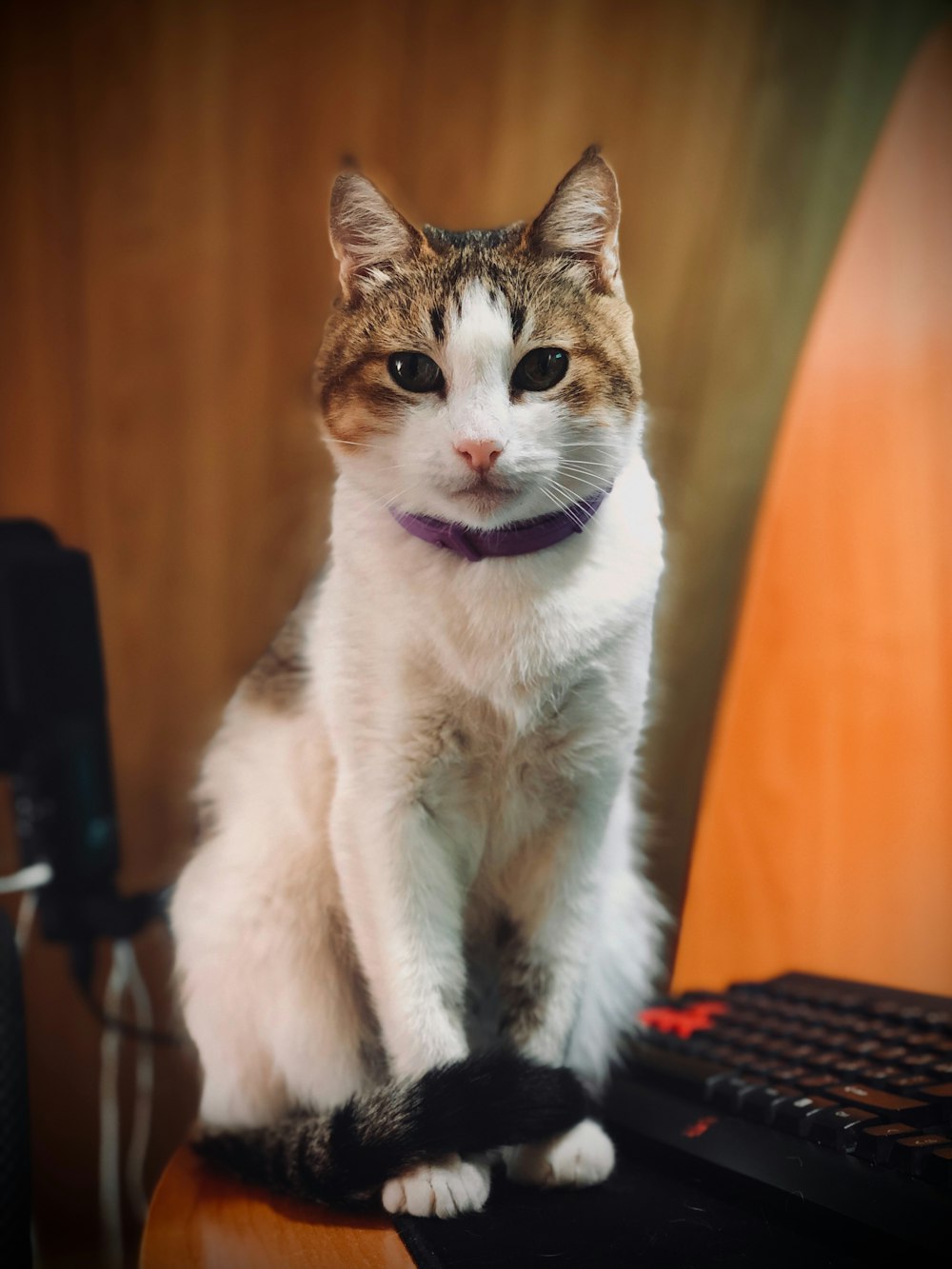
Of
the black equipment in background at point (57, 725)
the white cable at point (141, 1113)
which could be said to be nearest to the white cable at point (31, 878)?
the black equipment in background at point (57, 725)

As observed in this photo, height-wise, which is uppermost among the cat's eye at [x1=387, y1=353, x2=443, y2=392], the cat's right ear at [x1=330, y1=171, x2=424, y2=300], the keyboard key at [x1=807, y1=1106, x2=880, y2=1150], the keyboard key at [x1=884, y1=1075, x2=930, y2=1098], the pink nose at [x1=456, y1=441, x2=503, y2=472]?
the cat's right ear at [x1=330, y1=171, x2=424, y2=300]

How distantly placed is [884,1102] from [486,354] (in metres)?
0.55

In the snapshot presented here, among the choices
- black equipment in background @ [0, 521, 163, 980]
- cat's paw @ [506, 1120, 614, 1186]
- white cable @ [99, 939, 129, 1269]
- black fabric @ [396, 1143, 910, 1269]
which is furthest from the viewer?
white cable @ [99, 939, 129, 1269]

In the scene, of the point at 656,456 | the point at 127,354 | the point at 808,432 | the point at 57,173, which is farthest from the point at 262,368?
the point at 808,432

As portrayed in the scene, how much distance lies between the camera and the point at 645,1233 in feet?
2.00

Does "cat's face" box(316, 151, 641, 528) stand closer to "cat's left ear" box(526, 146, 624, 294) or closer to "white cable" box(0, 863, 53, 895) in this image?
"cat's left ear" box(526, 146, 624, 294)

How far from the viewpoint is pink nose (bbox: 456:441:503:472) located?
0.60 metres

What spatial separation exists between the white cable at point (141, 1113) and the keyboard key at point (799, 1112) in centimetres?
68

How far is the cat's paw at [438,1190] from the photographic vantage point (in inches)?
24.6

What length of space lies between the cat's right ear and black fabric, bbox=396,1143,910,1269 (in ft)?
1.99

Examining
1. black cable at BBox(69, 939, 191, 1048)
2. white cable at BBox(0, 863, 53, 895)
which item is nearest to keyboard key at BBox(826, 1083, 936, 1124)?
black cable at BBox(69, 939, 191, 1048)

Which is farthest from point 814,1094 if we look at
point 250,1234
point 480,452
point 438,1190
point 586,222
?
point 586,222

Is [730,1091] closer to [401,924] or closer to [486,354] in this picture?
[401,924]

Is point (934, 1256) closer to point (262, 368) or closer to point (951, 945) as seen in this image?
point (951, 945)
